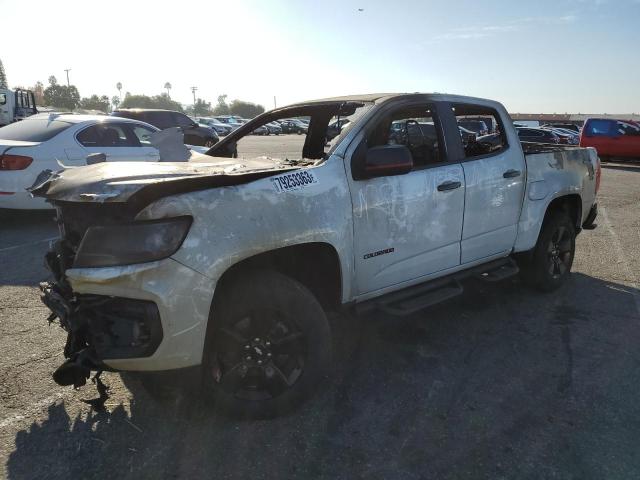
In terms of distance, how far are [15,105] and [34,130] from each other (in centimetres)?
1797

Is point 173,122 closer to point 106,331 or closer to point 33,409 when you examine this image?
point 33,409

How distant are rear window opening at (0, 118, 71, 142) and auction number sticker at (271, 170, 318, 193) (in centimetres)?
560

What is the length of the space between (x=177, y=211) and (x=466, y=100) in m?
2.76

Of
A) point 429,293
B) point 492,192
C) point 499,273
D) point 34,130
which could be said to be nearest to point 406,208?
point 429,293

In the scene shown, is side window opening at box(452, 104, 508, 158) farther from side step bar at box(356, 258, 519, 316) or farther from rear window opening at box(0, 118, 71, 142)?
A: rear window opening at box(0, 118, 71, 142)

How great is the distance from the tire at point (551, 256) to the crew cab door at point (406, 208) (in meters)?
1.35

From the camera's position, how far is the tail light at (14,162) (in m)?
6.52

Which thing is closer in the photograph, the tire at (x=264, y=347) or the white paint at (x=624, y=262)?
the tire at (x=264, y=347)

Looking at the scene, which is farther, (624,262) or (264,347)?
(624,262)

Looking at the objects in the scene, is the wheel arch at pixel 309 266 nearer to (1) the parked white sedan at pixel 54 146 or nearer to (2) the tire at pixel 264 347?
(2) the tire at pixel 264 347

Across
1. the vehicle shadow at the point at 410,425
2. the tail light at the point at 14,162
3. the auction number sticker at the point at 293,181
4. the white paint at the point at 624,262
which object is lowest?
the vehicle shadow at the point at 410,425

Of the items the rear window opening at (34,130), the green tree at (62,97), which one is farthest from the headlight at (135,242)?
the green tree at (62,97)

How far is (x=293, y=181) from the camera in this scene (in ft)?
9.09

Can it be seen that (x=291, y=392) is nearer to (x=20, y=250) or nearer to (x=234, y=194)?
(x=234, y=194)
